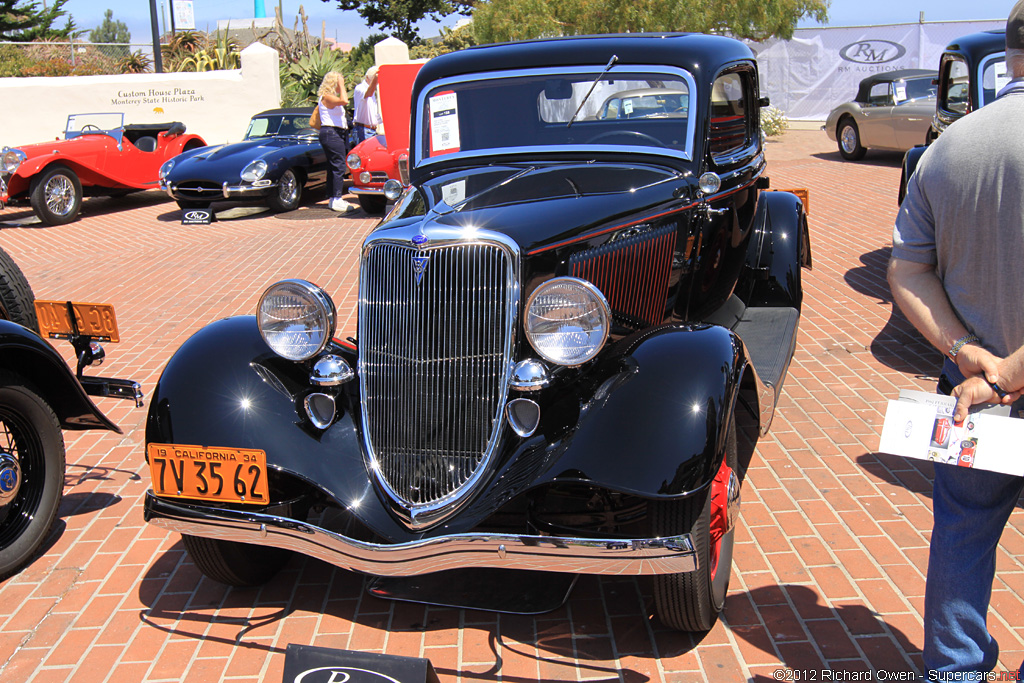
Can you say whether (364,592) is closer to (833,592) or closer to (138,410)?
(833,592)

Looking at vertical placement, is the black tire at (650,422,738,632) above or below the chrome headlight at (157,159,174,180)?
below

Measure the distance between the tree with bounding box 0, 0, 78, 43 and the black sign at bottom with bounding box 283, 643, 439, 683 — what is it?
104ft

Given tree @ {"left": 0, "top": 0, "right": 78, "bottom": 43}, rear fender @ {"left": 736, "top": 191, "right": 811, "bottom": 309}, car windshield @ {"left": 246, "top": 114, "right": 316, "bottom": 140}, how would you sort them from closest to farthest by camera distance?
rear fender @ {"left": 736, "top": 191, "right": 811, "bottom": 309} → car windshield @ {"left": 246, "top": 114, "right": 316, "bottom": 140} → tree @ {"left": 0, "top": 0, "right": 78, "bottom": 43}

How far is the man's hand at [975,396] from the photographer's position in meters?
1.96

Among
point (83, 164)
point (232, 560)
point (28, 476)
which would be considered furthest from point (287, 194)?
point (232, 560)

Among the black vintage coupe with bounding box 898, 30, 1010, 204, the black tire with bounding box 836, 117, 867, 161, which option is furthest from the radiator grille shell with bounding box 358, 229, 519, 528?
the black tire with bounding box 836, 117, 867, 161

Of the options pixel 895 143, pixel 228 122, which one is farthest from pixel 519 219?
pixel 228 122

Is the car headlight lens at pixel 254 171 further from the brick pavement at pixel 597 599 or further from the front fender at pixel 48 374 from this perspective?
the front fender at pixel 48 374

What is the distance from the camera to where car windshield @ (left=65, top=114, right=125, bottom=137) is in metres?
11.4

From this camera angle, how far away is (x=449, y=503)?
2.65m

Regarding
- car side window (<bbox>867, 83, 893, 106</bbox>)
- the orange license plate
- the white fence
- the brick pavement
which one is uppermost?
the white fence

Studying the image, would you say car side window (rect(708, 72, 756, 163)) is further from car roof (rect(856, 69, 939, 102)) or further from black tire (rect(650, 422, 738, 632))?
car roof (rect(856, 69, 939, 102))

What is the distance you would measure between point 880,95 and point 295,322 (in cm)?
1266

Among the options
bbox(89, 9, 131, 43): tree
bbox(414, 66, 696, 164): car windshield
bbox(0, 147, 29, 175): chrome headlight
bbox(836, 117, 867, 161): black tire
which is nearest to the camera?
bbox(414, 66, 696, 164): car windshield
